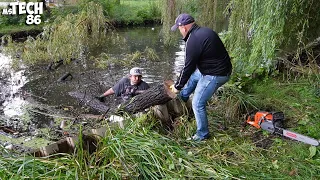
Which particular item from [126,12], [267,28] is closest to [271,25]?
[267,28]

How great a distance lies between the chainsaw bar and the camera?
137 inches

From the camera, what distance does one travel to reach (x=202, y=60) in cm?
348

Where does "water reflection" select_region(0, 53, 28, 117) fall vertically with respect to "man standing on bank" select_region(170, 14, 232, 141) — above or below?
below

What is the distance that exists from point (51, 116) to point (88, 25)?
4526 millimetres

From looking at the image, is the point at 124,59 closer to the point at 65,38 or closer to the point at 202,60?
the point at 65,38

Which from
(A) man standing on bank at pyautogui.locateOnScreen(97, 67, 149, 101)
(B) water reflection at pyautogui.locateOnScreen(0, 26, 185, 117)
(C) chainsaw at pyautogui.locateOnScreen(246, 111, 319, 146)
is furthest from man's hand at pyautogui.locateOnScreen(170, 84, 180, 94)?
(B) water reflection at pyautogui.locateOnScreen(0, 26, 185, 117)


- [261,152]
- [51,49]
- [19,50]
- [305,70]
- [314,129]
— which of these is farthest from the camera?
[19,50]

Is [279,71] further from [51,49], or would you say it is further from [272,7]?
[51,49]

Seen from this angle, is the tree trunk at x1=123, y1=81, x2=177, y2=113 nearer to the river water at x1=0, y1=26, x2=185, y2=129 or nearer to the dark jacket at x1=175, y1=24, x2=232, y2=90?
the dark jacket at x1=175, y1=24, x2=232, y2=90

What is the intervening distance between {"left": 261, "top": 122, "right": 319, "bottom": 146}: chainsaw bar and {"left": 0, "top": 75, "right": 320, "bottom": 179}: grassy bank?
2.3 inches

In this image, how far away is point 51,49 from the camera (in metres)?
9.04

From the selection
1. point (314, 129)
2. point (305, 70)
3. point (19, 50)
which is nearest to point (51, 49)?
point (19, 50)

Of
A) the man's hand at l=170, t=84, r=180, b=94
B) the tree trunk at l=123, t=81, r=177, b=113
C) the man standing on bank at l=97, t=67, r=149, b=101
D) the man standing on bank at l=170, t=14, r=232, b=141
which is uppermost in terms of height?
the man standing on bank at l=170, t=14, r=232, b=141

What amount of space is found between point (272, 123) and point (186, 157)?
4.57 ft
